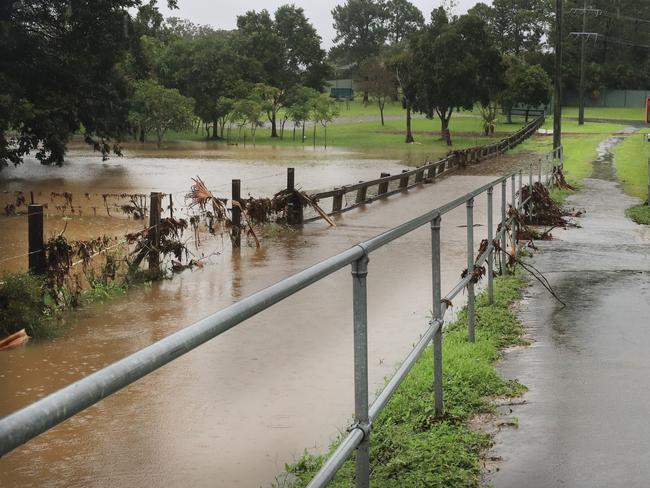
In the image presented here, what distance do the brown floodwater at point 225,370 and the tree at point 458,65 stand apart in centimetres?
4438

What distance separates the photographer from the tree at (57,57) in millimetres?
31453

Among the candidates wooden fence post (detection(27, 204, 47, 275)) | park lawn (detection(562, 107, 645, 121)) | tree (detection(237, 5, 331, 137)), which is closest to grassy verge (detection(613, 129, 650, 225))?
wooden fence post (detection(27, 204, 47, 275))

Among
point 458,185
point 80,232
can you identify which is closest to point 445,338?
point 80,232

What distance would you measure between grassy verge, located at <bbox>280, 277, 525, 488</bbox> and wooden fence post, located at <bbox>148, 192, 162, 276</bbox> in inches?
257

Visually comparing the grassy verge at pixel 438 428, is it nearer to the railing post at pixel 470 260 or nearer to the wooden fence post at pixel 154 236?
the railing post at pixel 470 260

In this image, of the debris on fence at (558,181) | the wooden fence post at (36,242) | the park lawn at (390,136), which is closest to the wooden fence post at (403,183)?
the debris on fence at (558,181)

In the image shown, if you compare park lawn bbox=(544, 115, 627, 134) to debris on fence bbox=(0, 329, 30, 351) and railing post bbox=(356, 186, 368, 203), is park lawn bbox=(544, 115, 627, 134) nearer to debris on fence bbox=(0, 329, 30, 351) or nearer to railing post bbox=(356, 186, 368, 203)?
railing post bbox=(356, 186, 368, 203)

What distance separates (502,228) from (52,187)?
86.1 ft

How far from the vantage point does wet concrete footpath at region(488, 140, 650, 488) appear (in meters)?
4.72

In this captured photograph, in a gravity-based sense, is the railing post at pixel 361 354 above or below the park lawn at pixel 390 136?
below

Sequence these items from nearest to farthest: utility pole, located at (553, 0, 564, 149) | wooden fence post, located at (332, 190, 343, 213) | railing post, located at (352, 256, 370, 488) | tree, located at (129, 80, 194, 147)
A: railing post, located at (352, 256, 370, 488) → wooden fence post, located at (332, 190, 343, 213) → utility pole, located at (553, 0, 564, 149) → tree, located at (129, 80, 194, 147)

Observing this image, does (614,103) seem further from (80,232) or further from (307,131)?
(80,232)

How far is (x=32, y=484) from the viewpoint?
5.93 meters

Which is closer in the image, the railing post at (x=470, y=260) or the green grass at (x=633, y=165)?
the railing post at (x=470, y=260)
